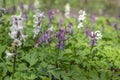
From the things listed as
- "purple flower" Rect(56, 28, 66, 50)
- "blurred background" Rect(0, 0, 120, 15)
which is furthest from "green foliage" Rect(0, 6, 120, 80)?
"blurred background" Rect(0, 0, 120, 15)

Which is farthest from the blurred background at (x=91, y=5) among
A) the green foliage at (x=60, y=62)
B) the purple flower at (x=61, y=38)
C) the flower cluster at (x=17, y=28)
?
the flower cluster at (x=17, y=28)

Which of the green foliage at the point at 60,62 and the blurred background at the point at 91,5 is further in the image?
the blurred background at the point at 91,5

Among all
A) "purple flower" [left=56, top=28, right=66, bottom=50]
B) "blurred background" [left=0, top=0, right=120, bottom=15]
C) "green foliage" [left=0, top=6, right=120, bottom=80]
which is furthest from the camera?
"blurred background" [left=0, top=0, right=120, bottom=15]

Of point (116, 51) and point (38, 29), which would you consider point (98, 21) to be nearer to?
point (116, 51)

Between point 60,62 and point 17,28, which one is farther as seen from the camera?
point 60,62

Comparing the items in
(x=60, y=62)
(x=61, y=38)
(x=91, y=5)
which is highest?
(x=91, y=5)

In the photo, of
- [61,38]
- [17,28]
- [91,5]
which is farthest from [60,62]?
[91,5]

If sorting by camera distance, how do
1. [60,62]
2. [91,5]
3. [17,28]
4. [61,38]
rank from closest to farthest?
[17,28] < [60,62] < [61,38] < [91,5]

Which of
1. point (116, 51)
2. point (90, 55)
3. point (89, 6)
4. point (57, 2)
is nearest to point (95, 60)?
point (90, 55)

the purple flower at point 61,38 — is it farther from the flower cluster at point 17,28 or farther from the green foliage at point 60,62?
the flower cluster at point 17,28

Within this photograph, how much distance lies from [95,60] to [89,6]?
40.5ft

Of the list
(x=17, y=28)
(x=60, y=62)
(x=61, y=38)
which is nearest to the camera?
(x=17, y=28)

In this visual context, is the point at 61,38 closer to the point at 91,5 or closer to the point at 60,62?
the point at 60,62

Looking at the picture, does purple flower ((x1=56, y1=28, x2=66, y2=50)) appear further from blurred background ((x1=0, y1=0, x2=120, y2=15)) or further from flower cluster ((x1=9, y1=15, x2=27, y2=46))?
blurred background ((x1=0, y1=0, x2=120, y2=15))
